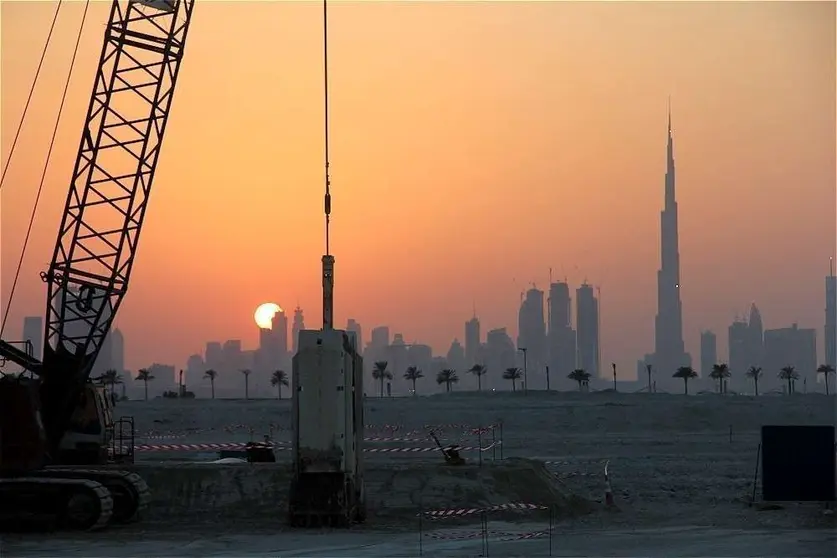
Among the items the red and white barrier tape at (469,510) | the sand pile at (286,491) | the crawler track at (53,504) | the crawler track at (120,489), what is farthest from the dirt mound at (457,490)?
the crawler track at (53,504)

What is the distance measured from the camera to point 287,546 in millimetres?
27141

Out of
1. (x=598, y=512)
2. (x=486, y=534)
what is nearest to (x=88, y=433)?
(x=486, y=534)

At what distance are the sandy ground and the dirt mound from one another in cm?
114

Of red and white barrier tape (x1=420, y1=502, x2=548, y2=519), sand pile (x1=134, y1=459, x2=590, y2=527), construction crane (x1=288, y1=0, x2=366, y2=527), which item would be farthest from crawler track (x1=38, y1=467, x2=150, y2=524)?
red and white barrier tape (x1=420, y1=502, x2=548, y2=519)

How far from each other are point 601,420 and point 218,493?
59.7 meters

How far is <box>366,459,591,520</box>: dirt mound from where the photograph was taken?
110ft

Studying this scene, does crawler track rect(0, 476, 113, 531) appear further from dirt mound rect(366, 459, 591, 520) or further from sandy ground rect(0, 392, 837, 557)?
dirt mound rect(366, 459, 591, 520)

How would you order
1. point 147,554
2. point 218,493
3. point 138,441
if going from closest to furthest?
point 147,554 < point 218,493 < point 138,441

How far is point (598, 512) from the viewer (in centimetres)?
3466

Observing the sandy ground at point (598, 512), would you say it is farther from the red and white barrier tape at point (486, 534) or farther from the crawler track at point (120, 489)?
the crawler track at point (120, 489)

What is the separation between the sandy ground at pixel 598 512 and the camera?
26703 millimetres

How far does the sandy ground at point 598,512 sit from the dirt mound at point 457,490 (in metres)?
1.14

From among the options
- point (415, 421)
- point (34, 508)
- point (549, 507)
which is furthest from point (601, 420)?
point (34, 508)

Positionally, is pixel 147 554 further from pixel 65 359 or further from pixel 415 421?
pixel 415 421
